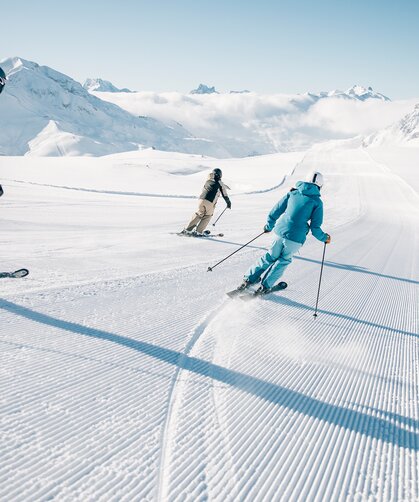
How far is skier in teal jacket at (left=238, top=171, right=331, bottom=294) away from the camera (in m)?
6.08

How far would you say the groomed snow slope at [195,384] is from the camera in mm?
2500

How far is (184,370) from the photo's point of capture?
3719 mm

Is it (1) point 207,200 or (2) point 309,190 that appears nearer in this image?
(2) point 309,190

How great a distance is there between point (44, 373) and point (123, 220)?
998 centimetres

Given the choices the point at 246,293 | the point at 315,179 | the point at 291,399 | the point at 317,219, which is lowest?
the point at 291,399

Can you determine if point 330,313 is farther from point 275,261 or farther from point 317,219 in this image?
point 317,219

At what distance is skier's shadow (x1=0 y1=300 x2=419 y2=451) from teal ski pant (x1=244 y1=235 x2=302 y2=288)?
263cm

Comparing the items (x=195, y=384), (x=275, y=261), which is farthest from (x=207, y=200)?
(x=195, y=384)

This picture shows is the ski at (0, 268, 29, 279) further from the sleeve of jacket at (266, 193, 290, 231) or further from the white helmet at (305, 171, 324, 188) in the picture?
the white helmet at (305, 171, 324, 188)

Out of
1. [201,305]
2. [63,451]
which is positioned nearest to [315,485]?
[63,451]

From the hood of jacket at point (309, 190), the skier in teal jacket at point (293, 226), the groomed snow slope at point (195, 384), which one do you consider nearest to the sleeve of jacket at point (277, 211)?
the skier in teal jacket at point (293, 226)

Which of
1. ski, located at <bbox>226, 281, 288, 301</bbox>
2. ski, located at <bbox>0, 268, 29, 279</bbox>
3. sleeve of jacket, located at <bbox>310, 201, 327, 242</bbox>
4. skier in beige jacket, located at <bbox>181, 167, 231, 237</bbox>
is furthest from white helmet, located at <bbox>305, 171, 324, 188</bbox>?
skier in beige jacket, located at <bbox>181, 167, 231, 237</bbox>

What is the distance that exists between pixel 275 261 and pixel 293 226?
2.09 ft

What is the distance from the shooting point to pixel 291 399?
3529mm
